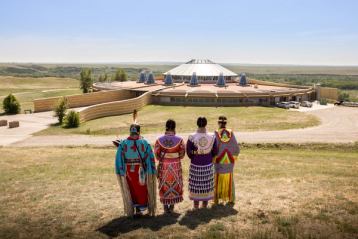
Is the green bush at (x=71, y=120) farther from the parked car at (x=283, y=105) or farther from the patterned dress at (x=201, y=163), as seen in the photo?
the parked car at (x=283, y=105)

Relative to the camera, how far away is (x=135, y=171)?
8.95 m

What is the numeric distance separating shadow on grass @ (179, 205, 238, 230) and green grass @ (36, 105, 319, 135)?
24044 millimetres

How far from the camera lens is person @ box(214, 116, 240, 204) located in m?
9.84

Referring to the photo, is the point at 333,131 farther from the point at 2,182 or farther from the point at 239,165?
the point at 2,182

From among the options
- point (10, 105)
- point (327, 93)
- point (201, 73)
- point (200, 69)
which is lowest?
point (10, 105)

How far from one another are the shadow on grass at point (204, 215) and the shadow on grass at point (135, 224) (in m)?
0.32

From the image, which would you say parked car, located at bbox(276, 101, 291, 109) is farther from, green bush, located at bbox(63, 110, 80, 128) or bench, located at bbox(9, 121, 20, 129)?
bench, located at bbox(9, 121, 20, 129)

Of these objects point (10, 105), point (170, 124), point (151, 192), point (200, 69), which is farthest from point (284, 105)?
point (151, 192)

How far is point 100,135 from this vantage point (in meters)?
32.2

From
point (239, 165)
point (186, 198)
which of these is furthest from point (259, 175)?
point (186, 198)

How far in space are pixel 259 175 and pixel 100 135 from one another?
68.9ft

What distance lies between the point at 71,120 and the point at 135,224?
2922 centimetres

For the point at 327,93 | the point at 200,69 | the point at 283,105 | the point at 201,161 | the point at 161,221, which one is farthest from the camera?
the point at 200,69

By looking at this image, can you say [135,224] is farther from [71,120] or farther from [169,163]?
[71,120]
